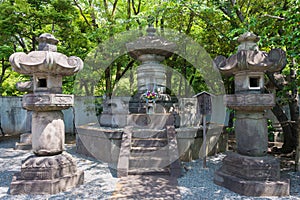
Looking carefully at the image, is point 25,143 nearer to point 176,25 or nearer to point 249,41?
point 249,41

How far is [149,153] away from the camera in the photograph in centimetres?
649

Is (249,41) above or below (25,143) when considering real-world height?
above

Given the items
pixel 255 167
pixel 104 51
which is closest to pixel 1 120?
pixel 104 51

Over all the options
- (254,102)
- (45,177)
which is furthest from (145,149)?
(254,102)

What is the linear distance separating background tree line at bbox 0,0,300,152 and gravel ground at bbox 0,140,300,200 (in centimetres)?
270

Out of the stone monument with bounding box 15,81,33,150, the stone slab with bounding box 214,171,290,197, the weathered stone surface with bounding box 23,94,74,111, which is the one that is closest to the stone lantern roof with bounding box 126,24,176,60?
the stone monument with bounding box 15,81,33,150

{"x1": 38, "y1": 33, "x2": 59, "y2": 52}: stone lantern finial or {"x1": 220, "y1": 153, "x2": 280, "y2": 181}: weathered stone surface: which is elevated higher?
{"x1": 38, "y1": 33, "x2": 59, "y2": 52}: stone lantern finial

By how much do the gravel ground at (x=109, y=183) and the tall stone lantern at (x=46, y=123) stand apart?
0.25 metres

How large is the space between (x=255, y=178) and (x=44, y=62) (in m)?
5.21

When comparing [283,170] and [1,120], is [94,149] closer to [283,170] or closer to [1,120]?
[283,170]

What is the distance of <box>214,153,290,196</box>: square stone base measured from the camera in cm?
441

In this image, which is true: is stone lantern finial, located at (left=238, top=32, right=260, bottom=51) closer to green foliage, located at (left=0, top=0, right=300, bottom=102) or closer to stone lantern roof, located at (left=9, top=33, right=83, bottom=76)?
green foliage, located at (left=0, top=0, right=300, bottom=102)

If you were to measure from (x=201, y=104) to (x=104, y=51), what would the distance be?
279 inches

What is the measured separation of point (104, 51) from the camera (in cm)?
1167
